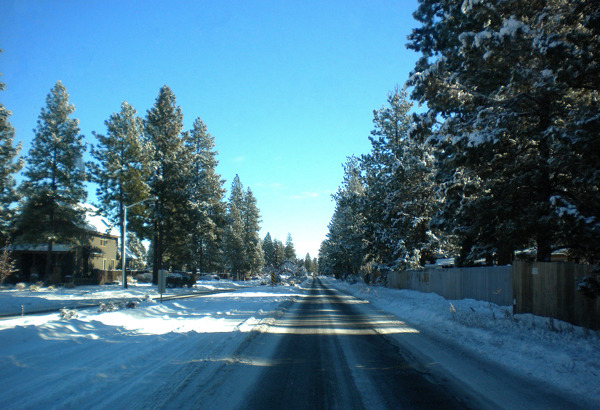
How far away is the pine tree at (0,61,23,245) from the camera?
31281mm

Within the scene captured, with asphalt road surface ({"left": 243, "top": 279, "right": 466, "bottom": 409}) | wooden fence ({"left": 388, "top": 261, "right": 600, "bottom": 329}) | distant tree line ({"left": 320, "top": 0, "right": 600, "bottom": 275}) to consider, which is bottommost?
asphalt road surface ({"left": 243, "top": 279, "right": 466, "bottom": 409})

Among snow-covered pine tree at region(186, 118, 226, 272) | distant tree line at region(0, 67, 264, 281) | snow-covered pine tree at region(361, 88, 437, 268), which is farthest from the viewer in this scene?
snow-covered pine tree at region(186, 118, 226, 272)

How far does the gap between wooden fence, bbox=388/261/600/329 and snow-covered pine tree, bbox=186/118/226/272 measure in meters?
29.7

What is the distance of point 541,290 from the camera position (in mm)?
13336

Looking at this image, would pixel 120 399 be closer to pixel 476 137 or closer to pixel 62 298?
pixel 476 137

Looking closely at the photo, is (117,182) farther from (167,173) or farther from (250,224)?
(250,224)

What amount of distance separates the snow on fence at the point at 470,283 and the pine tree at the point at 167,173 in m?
23.9

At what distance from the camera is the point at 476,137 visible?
1027 cm

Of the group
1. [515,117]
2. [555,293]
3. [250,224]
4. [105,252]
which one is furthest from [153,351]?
[250,224]

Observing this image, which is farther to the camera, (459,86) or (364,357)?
(459,86)

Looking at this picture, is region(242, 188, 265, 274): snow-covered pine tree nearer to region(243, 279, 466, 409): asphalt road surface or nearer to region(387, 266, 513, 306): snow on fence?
region(387, 266, 513, 306): snow on fence

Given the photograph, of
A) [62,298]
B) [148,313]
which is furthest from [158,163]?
[148,313]

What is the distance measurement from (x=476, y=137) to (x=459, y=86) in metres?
2.05

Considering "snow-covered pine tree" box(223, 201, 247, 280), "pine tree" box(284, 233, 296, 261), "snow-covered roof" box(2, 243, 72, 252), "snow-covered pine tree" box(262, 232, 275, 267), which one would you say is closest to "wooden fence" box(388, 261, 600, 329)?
"snow-covered roof" box(2, 243, 72, 252)
